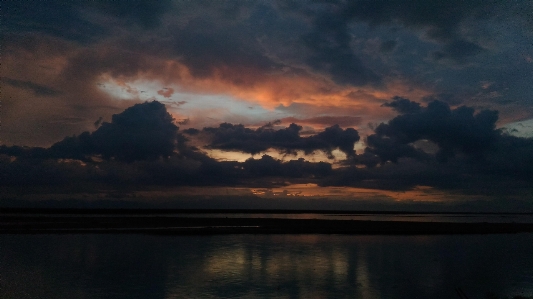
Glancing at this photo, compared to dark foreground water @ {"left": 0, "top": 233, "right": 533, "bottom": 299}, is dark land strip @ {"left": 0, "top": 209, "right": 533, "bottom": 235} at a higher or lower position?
lower

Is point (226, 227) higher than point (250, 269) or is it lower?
lower

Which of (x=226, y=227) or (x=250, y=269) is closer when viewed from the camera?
(x=250, y=269)

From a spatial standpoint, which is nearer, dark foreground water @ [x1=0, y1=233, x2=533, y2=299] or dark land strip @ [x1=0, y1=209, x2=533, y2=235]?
dark foreground water @ [x1=0, y1=233, x2=533, y2=299]

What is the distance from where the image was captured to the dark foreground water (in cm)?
2136

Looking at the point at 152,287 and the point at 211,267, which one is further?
the point at 211,267

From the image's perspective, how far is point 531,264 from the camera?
1309 inches

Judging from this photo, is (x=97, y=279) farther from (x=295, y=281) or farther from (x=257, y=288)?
(x=295, y=281)

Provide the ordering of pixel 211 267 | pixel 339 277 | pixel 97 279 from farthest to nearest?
pixel 211 267, pixel 339 277, pixel 97 279

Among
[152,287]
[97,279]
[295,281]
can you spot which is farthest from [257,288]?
[97,279]

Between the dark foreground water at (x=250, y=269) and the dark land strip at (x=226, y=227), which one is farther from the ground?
the dark foreground water at (x=250, y=269)

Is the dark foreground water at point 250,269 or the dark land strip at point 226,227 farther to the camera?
the dark land strip at point 226,227

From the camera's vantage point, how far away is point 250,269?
89.8 feet

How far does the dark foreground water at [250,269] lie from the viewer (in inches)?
841

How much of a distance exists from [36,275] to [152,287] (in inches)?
350
